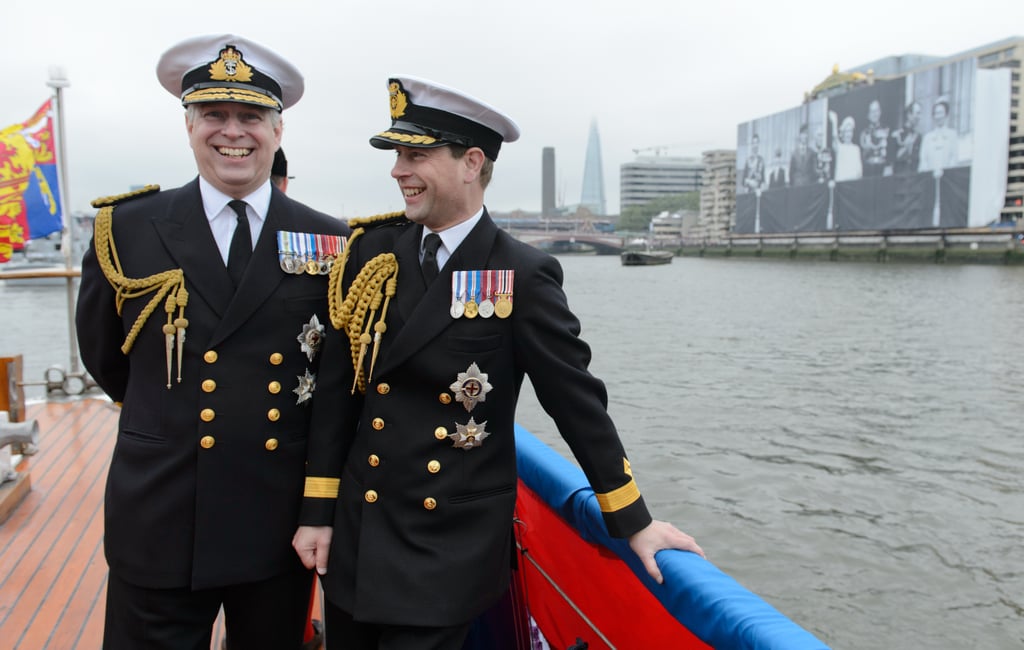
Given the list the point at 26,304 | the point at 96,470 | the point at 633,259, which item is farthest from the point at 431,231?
the point at 633,259

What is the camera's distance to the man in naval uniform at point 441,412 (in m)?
1.95

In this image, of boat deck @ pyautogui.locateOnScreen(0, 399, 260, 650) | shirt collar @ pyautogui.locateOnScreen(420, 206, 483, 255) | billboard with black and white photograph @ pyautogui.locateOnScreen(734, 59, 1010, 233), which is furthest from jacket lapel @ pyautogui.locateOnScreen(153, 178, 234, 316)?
billboard with black and white photograph @ pyautogui.locateOnScreen(734, 59, 1010, 233)

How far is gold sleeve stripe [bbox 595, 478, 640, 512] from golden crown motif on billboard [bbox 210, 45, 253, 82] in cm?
137

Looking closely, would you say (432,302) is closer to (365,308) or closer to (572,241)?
(365,308)

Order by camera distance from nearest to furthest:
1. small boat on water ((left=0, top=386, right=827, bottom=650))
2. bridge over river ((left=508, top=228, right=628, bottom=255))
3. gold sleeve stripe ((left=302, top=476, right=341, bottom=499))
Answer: small boat on water ((left=0, top=386, right=827, bottom=650)) → gold sleeve stripe ((left=302, top=476, right=341, bottom=499)) → bridge over river ((left=508, top=228, right=628, bottom=255))

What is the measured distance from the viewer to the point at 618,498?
198 centimetres

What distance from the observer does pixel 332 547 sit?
6.74ft

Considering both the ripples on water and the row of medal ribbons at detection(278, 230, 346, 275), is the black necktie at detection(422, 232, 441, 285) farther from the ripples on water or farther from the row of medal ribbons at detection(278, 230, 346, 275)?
the ripples on water

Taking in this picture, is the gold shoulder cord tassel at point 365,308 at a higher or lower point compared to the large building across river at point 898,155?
lower

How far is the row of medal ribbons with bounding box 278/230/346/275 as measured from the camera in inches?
83.5

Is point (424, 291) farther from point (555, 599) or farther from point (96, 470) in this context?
point (96, 470)

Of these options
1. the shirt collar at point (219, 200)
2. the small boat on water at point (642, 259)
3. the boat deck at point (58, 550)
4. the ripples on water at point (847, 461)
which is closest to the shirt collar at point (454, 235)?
the shirt collar at point (219, 200)

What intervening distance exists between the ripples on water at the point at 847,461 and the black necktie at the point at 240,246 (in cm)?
524

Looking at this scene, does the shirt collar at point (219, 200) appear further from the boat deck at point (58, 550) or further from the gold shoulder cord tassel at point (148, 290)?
the boat deck at point (58, 550)
